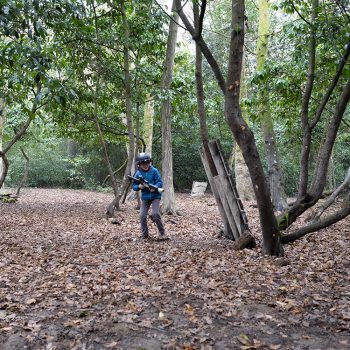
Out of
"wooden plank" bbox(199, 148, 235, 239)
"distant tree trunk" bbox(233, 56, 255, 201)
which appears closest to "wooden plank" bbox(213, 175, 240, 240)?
"wooden plank" bbox(199, 148, 235, 239)

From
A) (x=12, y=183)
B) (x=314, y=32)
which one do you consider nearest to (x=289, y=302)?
(x=314, y=32)

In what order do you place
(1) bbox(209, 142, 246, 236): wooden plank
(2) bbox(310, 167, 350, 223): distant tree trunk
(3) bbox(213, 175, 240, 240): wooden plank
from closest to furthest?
(1) bbox(209, 142, 246, 236): wooden plank → (3) bbox(213, 175, 240, 240): wooden plank → (2) bbox(310, 167, 350, 223): distant tree trunk

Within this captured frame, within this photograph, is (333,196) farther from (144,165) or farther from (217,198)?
(144,165)

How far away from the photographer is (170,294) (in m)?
4.81

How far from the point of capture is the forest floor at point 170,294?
368 cm

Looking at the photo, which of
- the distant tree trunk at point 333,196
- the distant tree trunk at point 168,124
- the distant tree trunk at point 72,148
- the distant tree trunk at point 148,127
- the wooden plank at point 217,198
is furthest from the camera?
the distant tree trunk at point 72,148

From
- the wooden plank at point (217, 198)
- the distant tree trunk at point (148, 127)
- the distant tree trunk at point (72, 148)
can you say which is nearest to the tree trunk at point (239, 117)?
the wooden plank at point (217, 198)

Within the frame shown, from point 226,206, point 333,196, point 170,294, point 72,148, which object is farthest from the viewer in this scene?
point 72,148

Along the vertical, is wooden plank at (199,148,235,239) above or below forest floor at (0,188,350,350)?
above

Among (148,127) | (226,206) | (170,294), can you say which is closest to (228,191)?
(226,206)

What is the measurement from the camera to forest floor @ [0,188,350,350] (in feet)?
12.1

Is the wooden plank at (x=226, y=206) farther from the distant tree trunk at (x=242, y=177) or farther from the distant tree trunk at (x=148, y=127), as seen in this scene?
the distant tree trunk at (x=148, y=127)

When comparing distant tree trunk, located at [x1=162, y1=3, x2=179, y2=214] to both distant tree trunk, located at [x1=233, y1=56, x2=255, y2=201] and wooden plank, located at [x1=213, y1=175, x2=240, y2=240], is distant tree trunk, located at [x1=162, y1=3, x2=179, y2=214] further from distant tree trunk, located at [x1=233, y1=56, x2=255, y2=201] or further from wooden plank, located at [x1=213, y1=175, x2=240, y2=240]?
distant tree trunk, located at [x1=233, y1=56, x2=255, y2=201]

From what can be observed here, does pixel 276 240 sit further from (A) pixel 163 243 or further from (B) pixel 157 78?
(B) pixel 157 78
